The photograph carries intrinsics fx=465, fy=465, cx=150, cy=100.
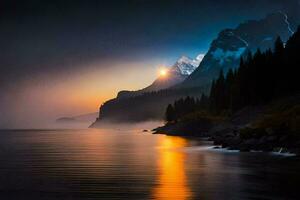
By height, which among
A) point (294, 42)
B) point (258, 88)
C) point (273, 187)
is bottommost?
point (273, 187)

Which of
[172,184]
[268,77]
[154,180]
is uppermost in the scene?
[268,77]

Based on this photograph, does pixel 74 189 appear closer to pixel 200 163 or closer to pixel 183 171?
pixel 183 171

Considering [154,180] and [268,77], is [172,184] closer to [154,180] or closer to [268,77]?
[154,180]

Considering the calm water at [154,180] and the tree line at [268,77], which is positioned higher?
the tree line at [268,77]

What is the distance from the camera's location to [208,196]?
1412 inches

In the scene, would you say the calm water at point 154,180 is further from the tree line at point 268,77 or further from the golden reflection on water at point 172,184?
the tree line at point 268,77

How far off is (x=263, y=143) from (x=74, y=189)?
179 feet

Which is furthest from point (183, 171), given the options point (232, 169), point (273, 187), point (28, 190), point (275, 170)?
point (28, 190)

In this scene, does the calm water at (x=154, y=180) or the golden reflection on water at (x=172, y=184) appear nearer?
the golden reflection on water at (x=172, y=184)

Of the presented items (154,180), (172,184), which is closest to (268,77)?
(154,180)

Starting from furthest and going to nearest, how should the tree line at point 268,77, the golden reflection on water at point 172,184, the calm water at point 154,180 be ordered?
the tree line at point 268,77 < the calm water at point 154,180 < the golden reflection on water at point 172,184

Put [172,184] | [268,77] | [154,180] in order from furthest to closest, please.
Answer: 1. [268,77]
2. [154,180]
3. [172,184]

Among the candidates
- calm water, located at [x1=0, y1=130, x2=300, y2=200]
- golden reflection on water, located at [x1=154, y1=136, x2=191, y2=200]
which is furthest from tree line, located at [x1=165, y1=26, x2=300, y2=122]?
golden reflection on water, located at [x1=154, y1=136, x2=191, y2=200]

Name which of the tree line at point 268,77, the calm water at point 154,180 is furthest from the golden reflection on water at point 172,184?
the tree line at point 268,77
